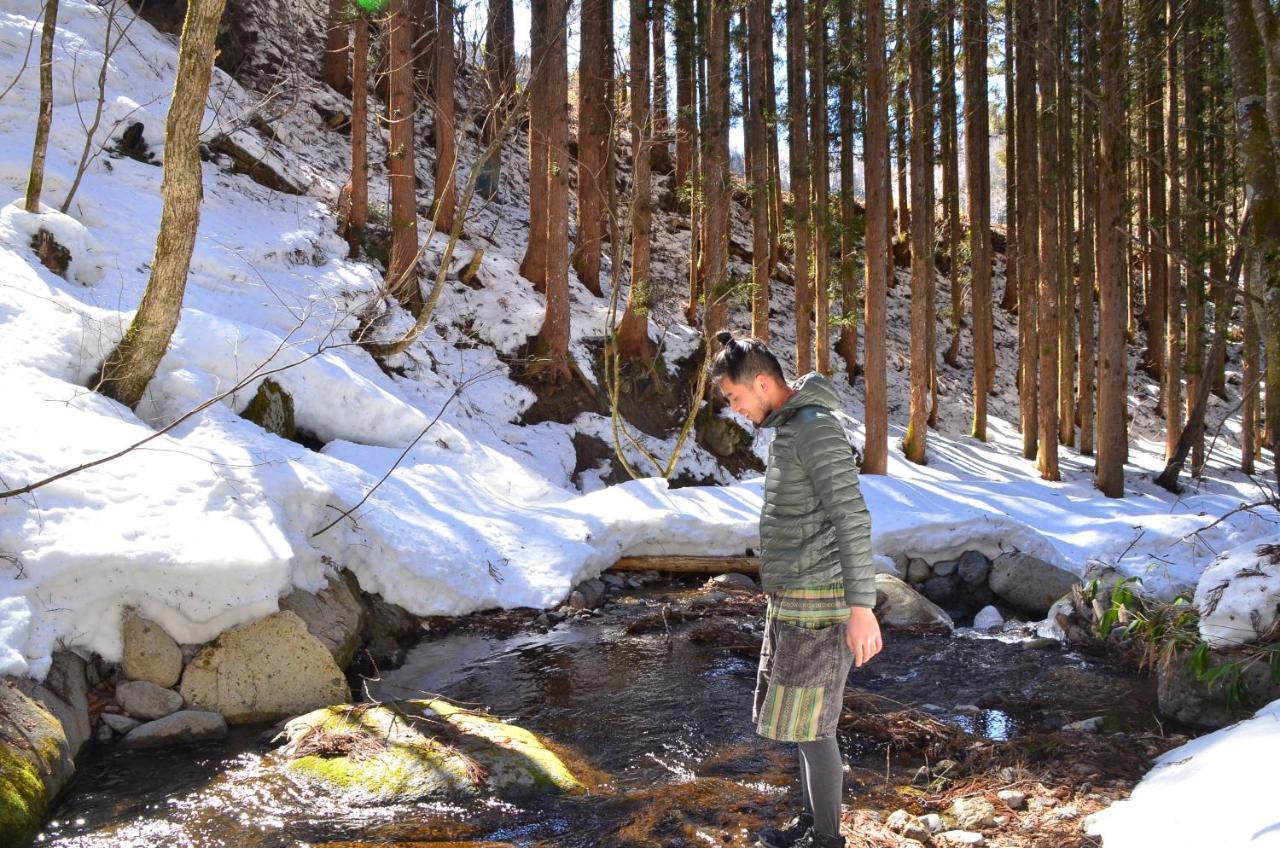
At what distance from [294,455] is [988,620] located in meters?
6.54

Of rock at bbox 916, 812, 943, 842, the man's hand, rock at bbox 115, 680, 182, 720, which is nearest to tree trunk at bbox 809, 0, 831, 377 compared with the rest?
rock at bbox 916, 812, 943, 842

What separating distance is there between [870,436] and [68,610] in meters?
11.0

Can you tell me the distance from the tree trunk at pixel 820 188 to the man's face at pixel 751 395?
12.6m

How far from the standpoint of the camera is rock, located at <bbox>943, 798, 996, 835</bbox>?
12.7 ft

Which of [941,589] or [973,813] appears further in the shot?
[941,589]

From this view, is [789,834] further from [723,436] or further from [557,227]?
[723,436]

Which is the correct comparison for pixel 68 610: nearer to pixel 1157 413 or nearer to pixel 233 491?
pixel 233 491

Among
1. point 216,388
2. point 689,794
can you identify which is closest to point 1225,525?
point 689,794

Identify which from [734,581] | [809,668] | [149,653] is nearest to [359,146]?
[734,581]

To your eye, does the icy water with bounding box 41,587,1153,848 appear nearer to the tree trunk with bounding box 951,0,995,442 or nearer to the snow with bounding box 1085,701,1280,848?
the snow with bounding box 1085,701,1280,848

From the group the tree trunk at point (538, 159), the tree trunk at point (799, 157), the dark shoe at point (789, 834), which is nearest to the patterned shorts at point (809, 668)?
the dark shoe at point (789, 834)

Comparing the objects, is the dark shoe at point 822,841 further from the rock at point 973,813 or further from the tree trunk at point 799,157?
the tree trunk at point 799,157

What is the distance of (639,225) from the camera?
14383 millimetres

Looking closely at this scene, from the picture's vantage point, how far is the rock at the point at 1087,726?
516 centimetres
